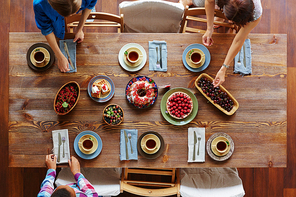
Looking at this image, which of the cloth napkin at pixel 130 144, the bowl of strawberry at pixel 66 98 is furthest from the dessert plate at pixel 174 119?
the bowl of strawberry at pixel 66 98

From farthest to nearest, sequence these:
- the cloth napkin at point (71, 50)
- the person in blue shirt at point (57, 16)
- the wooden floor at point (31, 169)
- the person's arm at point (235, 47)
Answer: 1. the wooden floor at point (31, 169)
2. the cloth napkin at point (71, 50)
3. the person's arm at point (235, 47)
4. the person in blue shirt at point (57, 16)

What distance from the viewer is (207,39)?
180cm

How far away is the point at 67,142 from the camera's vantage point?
1.73 metres

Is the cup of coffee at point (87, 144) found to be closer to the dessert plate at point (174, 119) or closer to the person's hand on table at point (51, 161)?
the person's hand on table at point (51, 161)

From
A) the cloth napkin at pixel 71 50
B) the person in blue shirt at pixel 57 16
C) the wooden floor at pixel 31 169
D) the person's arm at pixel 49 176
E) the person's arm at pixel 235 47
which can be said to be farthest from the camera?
the wooden floor at pixel 31 169

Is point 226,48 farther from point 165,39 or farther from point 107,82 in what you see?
point 107,82

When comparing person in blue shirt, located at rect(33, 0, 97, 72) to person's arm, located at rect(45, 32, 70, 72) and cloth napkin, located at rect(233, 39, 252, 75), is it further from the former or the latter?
cloth napkin, located at rect(233, 39, 252, 75)

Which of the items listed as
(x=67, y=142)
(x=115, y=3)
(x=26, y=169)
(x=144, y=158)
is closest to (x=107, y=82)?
(x=67, y=142)

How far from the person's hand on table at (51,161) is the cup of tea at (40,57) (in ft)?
2.57

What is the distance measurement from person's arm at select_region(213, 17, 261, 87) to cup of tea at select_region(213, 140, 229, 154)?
489mm

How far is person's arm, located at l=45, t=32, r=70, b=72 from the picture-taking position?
1.62m

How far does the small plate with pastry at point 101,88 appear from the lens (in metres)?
1.73

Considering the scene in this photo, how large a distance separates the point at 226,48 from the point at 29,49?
1719 mm

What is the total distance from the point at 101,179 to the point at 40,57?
4.06ft
